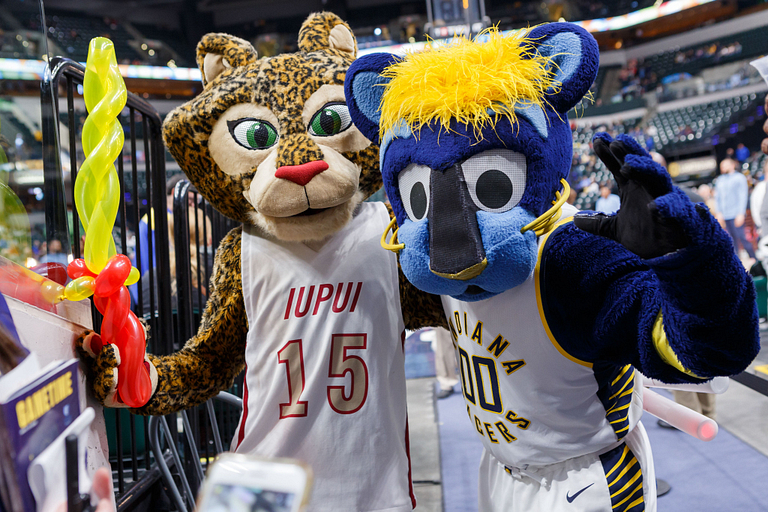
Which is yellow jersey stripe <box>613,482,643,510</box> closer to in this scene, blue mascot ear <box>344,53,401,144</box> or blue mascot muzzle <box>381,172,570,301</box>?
blue mascot muzzle <box>381,172,570,301</box>

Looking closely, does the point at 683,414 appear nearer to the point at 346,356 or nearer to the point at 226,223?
the point at 346,356

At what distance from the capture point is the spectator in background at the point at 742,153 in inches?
574

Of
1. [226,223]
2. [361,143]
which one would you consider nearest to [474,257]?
[361,143]

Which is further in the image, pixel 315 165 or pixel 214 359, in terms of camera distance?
pixel 214 359

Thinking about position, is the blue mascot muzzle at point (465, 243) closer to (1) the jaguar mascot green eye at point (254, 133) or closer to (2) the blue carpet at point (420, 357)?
(1) the jaguar mascot green eye at point (254, 133)

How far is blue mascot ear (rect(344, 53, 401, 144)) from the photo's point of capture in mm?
1166

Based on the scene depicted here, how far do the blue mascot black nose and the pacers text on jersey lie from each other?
39 cm

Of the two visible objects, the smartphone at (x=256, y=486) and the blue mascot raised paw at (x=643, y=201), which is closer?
the smartphone at (x=256, y=486)

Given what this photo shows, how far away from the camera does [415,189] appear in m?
1.04

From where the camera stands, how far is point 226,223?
3391 millimetres

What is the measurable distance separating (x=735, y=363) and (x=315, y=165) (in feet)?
2.76

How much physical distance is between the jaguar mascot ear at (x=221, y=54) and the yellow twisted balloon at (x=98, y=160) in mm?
366

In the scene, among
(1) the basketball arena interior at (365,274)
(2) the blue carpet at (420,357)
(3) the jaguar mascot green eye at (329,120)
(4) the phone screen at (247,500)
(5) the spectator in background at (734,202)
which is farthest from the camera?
(5) the spectator in background at (734,202)

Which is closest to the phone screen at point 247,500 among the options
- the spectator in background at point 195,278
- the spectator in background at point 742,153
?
the spectator in background at point 195,278
